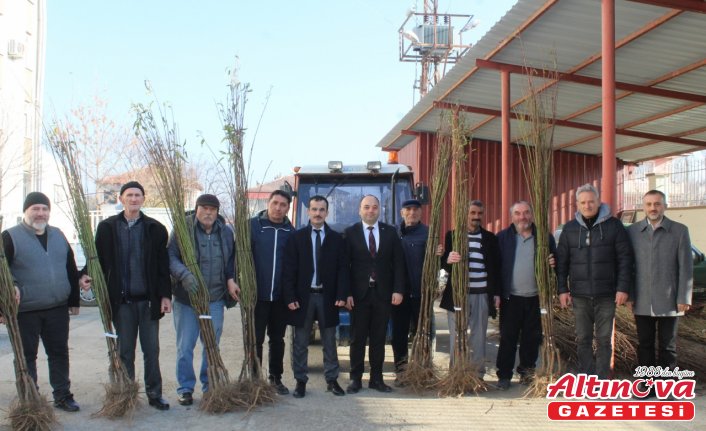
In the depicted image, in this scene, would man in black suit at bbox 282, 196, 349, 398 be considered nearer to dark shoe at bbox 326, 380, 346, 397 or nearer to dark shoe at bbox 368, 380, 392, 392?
dark shoe at bbox 326, 380, 346, 397

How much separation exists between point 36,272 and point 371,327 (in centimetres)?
249

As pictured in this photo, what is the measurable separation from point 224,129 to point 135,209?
87 centimetres

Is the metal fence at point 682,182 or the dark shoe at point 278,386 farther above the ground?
the metal fence at point 682,182

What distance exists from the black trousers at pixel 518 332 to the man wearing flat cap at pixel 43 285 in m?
3.26

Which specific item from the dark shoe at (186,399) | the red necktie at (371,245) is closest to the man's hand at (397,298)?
the red necktie at (371,245)

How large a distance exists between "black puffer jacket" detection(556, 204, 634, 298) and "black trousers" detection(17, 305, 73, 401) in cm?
378

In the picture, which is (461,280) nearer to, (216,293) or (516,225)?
(516,225)

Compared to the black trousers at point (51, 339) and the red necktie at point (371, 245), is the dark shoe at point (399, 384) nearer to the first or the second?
the red necktie at point (371, 245)

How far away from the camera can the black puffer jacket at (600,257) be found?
4.74 m

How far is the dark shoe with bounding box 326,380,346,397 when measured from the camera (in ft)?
16.2

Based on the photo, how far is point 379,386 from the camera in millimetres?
5090

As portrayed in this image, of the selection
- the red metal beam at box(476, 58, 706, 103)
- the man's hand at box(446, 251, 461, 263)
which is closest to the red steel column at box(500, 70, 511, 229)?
the red metal beam at box(476, 58, 706, 103)

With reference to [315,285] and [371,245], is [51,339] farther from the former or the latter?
[371,245]

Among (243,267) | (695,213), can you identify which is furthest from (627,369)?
(695,213)
